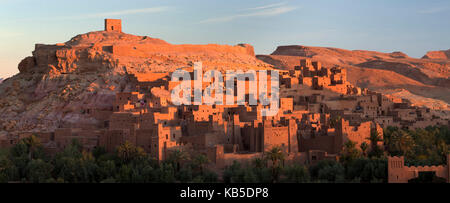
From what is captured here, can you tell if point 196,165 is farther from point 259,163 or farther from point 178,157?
point 259,163

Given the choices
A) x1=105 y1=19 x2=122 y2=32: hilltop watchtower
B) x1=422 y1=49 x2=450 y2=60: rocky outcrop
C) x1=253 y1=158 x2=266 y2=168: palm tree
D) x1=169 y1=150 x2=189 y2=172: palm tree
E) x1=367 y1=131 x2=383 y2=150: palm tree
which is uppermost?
x1=422 y1=49 x2=450 y2=60: rocky outcrop

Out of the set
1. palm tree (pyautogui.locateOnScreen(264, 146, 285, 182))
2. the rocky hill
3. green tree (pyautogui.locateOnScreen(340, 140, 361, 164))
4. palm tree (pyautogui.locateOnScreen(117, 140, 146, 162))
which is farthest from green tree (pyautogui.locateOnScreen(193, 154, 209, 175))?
the rocky hill

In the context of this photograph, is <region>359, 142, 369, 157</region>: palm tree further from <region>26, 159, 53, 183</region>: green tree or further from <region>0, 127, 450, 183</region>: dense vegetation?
<region>26, 159, 53, 183</region>: green tree

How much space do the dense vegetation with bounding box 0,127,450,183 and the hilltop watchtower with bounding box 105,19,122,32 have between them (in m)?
22.1

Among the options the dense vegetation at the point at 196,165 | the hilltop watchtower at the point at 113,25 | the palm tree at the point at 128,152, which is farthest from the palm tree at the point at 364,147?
the hilltop watchtower at the point at 113,25

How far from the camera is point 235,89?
4681cm

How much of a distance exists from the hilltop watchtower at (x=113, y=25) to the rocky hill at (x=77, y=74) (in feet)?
3.87

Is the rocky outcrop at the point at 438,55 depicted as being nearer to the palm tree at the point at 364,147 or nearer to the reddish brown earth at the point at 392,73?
the reddish brown earth at the point at 392,73

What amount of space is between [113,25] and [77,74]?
11447mm

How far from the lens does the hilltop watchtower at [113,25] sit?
193ft

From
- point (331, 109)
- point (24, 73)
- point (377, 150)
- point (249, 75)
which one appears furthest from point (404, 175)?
point (24, 73)

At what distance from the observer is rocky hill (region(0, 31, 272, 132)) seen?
4409 cm
